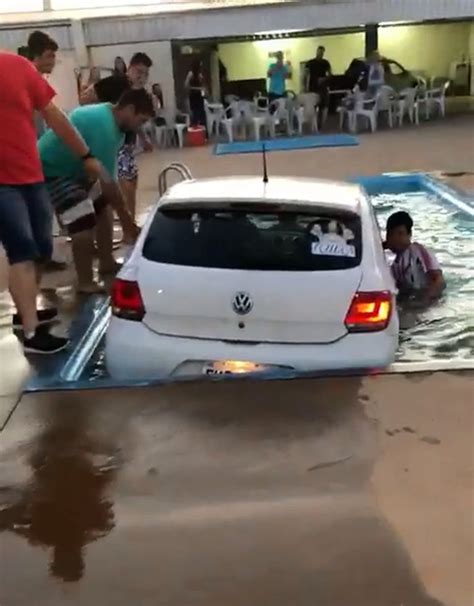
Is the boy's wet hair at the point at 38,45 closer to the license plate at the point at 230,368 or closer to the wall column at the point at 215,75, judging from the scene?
the license plate at the point at 230,368

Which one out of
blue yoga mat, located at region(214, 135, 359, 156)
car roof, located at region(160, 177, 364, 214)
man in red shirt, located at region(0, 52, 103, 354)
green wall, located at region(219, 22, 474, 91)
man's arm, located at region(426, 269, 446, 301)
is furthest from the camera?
green wall, located at region(219, 22, 474, 91)

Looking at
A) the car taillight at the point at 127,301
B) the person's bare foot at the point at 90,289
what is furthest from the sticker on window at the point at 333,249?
the person's bare foot at the point at 90,289

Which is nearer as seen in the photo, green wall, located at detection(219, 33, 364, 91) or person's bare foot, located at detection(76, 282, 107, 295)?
person's bare foot, located at detection(76, 282, 107, 295)

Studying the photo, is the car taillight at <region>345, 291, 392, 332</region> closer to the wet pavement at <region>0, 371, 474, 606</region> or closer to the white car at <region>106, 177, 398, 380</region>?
the white car at <region>106, 177, 398, 380</region>

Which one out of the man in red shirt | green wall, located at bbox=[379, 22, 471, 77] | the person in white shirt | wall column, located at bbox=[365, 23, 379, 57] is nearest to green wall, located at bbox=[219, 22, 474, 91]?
green wall, located at bbox=[379, 22, 471, 77]

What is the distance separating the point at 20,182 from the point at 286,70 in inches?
763

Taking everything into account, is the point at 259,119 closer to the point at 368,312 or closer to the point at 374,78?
the point at 374,78

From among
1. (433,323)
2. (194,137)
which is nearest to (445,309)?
(433,323)

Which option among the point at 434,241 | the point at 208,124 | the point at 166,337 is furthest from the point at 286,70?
the point at 166,337

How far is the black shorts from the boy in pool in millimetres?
2244

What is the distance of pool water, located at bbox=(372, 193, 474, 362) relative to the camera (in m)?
6.39

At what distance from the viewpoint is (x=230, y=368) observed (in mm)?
4723

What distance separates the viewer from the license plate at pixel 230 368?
4.67 m

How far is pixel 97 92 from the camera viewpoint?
8.27 m
